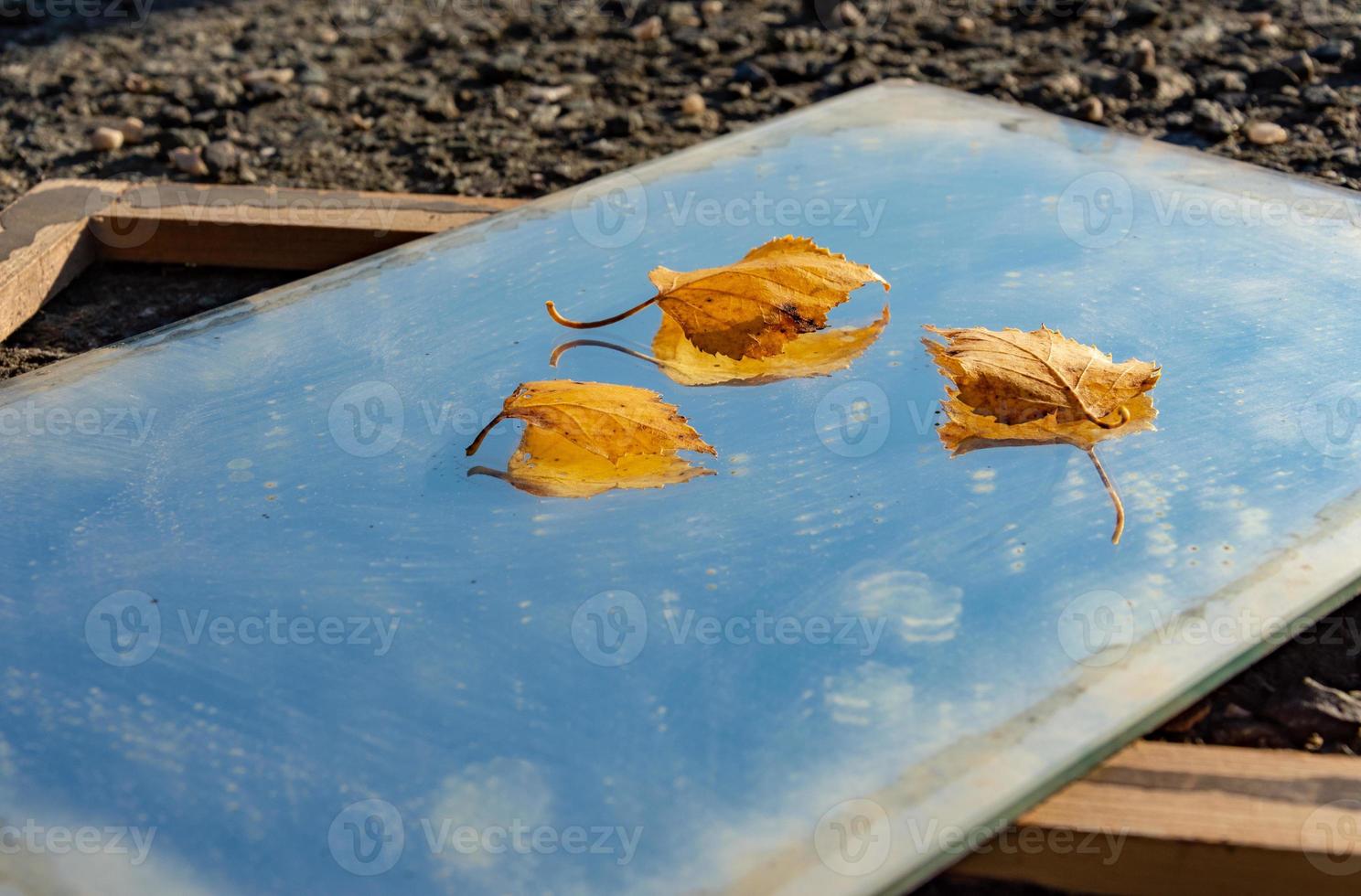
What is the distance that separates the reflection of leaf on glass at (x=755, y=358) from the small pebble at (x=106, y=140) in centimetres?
162

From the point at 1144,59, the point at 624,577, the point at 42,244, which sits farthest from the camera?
the point at 1144,59

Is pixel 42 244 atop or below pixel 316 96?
atop

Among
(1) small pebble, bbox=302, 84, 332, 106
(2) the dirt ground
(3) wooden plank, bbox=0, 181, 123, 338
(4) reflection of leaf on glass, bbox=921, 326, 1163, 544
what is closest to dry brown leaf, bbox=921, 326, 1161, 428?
(4) reflection of leaf on glass, bbox=921, 326, 1163, 544

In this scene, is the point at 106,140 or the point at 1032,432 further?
the point at 106,140

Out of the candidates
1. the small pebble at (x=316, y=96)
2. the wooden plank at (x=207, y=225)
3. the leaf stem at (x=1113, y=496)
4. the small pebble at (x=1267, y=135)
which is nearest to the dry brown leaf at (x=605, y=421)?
the leaf stem at (x=1113, y=496)

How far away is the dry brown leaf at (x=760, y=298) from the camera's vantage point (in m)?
1.34

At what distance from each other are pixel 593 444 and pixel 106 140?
1.84m

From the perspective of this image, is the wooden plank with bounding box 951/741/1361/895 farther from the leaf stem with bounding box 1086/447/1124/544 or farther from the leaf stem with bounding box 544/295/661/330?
the leaf stem with bounding box 544/295/661/330

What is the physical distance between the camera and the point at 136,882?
818 millimetres

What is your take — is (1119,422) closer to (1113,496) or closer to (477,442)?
(1113,496)

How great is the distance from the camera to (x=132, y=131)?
2.61 meters

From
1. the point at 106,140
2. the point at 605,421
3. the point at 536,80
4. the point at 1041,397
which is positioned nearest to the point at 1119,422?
the point at 1041,397

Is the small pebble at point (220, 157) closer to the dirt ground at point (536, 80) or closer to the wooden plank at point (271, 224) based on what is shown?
the dirt ground at point (536, 80)

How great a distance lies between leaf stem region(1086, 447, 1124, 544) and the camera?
1.08 meters
